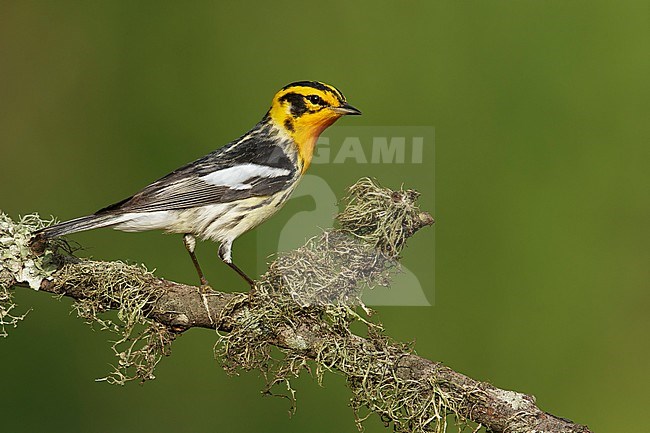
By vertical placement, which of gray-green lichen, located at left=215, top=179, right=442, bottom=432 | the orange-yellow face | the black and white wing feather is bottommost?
gray-green lichen, located at left=215, top=179, right=442, bottom=432

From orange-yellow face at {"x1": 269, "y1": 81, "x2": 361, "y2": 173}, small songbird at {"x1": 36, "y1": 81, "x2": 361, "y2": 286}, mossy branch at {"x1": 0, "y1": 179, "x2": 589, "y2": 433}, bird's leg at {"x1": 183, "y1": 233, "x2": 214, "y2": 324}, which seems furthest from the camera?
orange-yellow face at {"x1": 269, "y1": 81, "x2": 361, "y2": 173}

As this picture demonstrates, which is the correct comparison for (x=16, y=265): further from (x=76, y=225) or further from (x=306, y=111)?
(x=306, y=111)

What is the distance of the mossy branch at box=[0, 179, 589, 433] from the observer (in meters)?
1.70

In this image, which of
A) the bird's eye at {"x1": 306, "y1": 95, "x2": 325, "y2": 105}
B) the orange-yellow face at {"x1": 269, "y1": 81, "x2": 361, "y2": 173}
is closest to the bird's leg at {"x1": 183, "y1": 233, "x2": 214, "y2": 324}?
the orange-yellow face at {"x1": 269, "y1": 81, "x2": 361, "y2": 173}

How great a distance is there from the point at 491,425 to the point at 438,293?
1077 mm

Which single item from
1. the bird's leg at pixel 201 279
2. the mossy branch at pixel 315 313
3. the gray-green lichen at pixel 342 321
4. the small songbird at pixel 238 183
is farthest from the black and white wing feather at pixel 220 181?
the gray-green lichen at pixel 342 321

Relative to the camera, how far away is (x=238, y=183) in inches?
84.8

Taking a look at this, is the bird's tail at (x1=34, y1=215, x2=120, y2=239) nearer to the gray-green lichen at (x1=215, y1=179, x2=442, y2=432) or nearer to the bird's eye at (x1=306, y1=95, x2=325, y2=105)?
the gray-green lichen at (x1=215, y1=179, x2=442, y2=432)

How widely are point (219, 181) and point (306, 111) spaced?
0.96 feet

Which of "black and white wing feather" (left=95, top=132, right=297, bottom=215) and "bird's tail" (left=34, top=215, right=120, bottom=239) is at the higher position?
"black and white wing feather" (left=95, top=132, right=297, bottom=215)

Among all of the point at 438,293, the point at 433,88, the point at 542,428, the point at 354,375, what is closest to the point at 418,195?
the point at 354,375

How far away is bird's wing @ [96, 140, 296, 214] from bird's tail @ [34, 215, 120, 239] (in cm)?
3

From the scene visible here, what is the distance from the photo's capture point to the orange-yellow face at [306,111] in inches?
86.3

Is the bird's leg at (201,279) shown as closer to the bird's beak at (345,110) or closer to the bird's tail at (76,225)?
the bird's tail at (76,225)
